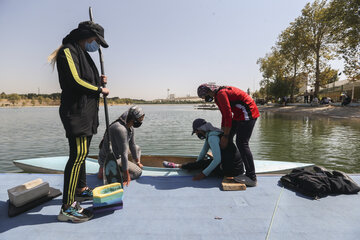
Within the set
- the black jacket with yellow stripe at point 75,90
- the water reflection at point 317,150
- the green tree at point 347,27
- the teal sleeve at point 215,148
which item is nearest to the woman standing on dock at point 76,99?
the black jacket with yellow stripe at point 75,90

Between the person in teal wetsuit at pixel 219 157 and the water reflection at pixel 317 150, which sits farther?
the water reflection at pixel 317 150

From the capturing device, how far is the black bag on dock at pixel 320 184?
2545mm

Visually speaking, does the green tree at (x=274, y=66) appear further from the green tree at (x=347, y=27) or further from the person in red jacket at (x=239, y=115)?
the person in red jacket at (x=239, y=115)

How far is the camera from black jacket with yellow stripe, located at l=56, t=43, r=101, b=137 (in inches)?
76.4

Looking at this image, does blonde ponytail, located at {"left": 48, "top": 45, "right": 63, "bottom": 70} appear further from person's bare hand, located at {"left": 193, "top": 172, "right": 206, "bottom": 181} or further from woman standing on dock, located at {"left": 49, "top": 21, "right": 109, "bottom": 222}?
person's bare hand, located at {"left": 193, "top": 172, "right": 206, "bottom": 181}

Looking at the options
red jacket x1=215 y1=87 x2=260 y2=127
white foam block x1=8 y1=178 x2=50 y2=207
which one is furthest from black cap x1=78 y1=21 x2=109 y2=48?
white foam block x1=8 y1=178 x2=50 y2=207

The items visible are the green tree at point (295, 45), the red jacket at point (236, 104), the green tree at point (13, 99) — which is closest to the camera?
the red jacket at point (236, 104)

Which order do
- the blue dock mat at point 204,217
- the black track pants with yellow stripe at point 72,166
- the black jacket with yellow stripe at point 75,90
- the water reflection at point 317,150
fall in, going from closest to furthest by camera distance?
the blue dock mat at point 204,217 < the black jacket with yellow stripe at point 75,90 < the black track pants with yellow stripe at point 72,166 < the water reflection at point 317,150

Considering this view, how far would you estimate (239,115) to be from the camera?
301cm

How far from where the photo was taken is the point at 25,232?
1.83m

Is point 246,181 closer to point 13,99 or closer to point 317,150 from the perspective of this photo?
point 317,150

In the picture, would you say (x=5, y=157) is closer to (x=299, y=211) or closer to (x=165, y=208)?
(x=165, y=208)

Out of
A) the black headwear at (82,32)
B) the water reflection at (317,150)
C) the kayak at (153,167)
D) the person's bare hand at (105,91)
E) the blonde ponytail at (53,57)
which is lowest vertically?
the water reflection at (317,150)

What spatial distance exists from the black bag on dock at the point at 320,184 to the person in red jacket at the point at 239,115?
563mm
